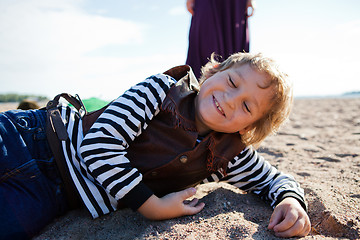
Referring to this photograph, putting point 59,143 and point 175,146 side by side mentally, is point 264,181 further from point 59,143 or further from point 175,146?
point 59,143

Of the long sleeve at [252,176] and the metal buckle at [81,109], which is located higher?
the metal buckle at [81,109]

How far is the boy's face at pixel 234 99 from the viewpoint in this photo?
1553 mm

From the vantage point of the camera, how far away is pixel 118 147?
142 cm

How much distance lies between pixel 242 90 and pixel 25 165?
3.84ft

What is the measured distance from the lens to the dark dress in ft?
11.1

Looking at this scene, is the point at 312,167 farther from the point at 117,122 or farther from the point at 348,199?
the point at 117,122

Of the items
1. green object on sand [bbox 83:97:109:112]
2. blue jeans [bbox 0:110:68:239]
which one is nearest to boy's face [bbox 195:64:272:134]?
blue jeans [bbox 0:110:68:239]

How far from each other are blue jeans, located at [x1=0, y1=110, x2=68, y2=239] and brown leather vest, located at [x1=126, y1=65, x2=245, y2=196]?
44cm

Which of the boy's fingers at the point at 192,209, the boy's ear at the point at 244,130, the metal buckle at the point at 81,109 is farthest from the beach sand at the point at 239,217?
the metal buckle at the point at 81,109

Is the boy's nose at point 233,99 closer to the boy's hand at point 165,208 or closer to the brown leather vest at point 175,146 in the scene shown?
the brown leather vest at point 175,146

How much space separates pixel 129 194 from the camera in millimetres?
1408

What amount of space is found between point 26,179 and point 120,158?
49cm

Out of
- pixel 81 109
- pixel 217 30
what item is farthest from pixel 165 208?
pixel 217 30

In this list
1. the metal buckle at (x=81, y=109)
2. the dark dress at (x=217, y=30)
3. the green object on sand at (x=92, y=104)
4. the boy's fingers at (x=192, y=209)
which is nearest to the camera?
the boy's fingers at (x=192, y=209)
